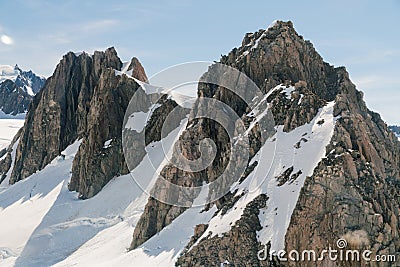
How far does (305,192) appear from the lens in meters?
25.2

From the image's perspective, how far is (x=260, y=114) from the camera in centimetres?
3538

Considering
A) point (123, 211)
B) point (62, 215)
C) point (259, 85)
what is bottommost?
point (62, 215)

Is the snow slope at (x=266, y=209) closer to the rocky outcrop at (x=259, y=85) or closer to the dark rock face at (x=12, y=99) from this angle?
the rocky outcrop at (x=259, y=85)

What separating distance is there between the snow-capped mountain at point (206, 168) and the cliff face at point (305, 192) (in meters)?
0.09

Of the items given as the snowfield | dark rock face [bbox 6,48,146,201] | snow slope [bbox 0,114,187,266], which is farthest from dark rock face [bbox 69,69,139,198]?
snow slope [bbox 0,114,187,266]

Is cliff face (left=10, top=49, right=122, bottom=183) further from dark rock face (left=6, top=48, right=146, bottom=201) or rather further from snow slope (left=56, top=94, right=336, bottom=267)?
snow slope (left=56, top=94, right=336, bottom=267)

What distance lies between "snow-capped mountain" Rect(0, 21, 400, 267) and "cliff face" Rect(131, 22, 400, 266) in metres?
0.09

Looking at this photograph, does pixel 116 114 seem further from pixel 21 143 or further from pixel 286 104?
pixel 286 104

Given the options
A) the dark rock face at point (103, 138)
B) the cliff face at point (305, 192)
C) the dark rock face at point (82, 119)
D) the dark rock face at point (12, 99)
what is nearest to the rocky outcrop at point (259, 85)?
the cliff face at point (305, 192)

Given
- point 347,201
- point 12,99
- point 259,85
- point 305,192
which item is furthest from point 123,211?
point 12,99

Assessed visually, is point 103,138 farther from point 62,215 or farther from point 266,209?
point 266,209

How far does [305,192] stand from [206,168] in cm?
1449

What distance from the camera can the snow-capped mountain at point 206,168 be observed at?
81.9 feet

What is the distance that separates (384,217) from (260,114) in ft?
46.6
